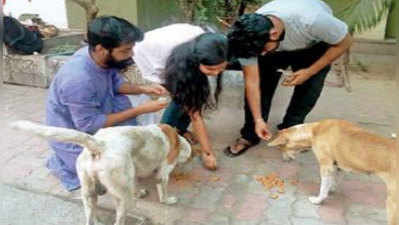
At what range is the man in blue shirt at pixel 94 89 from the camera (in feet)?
7.50

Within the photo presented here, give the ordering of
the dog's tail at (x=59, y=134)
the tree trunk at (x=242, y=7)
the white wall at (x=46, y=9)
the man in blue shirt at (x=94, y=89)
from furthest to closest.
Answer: the white wall at (x=46, y=9) < the tree trunk at (x=242, y=7) < the man in blue shirt at (x=94, y=89) < the dog's tail at (x=59, y=134)

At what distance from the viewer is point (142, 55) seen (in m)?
2.83

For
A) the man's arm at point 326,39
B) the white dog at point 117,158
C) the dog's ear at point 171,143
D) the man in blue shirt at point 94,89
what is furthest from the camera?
the man's arm at point 326,39

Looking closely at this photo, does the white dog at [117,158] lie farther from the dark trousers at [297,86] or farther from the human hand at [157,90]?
the dark trousers at [297,86]

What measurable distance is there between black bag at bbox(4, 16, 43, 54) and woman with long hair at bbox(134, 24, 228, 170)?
2.32 meters

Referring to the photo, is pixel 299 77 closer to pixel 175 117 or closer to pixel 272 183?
pixel 272 183

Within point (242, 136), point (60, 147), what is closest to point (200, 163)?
point (242, 136)

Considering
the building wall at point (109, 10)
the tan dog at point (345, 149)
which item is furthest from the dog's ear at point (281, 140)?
the building wall at point (109, 10)

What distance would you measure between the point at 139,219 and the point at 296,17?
60.2 inches

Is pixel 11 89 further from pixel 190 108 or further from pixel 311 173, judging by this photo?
pixel 311 173

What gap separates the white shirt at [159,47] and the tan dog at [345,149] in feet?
2.67

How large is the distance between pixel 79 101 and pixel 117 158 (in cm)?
50

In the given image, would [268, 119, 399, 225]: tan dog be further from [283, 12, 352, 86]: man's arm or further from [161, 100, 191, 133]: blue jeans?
[161, 100, 191, 133]: blue jeans

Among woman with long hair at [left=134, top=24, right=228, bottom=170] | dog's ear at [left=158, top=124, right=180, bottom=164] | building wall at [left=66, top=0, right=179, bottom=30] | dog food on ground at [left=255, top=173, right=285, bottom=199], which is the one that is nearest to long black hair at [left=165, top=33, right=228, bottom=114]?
woman with long hair at [left=134, top=24, right=228, bottom=170]
